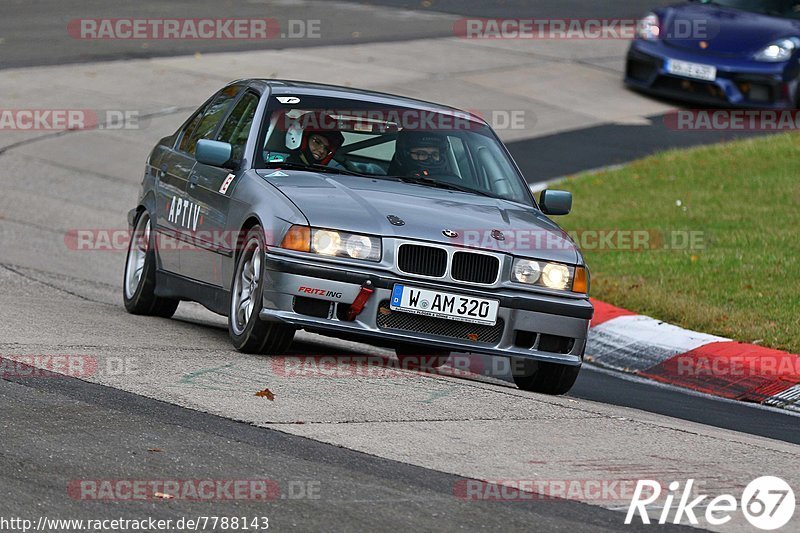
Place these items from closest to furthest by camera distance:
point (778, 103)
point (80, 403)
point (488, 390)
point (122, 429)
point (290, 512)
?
point (290, 512) → point (122, 429) → point (80, 403) → point (488, 390) → point (778, 103)

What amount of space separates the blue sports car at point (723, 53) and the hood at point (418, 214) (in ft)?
38.5

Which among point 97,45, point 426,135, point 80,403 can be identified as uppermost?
point 426,135

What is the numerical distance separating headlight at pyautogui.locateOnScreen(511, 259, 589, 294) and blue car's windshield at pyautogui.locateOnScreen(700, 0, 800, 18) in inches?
530

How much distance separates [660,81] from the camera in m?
20.6

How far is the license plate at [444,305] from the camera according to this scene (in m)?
7.78

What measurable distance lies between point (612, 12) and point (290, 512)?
955 inches

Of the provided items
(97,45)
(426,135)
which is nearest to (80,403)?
(426,135)

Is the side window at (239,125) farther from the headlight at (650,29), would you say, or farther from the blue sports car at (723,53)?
the headlight at (650,29)

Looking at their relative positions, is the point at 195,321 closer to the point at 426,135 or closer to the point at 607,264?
the point at 426,135

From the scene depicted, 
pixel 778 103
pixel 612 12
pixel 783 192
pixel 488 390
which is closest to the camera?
pixel 488 390

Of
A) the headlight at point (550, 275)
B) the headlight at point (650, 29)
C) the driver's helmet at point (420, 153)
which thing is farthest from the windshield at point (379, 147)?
the headlight at point (650, 29)

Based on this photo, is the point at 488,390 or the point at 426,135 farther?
the point at 426,135

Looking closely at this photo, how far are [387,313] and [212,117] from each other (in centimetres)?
267

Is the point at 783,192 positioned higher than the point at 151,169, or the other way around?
the point at 151,169
